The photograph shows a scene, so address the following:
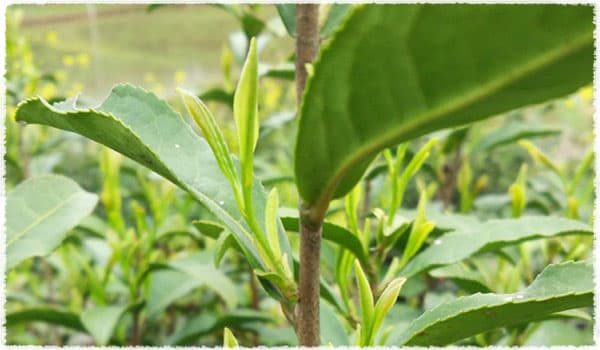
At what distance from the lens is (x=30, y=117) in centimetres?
55

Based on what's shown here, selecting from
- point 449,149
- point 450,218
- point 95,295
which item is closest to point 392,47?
point 450,218

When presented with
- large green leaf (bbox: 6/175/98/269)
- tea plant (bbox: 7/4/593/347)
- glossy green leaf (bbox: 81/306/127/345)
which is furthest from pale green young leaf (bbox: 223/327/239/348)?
glossy green leaf (bbox: 81/306/127/345)

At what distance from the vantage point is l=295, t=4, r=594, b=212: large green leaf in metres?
0.34

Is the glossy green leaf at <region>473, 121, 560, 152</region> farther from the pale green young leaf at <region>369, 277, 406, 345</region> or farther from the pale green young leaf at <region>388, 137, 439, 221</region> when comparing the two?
the pale green young leaf at <region>369, 277, 406, 345</region>

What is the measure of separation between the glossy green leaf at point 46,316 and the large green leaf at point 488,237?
24.9 inches

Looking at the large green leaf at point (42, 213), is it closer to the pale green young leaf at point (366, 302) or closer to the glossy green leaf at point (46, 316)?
the glossy green leaf at point (46, 316)

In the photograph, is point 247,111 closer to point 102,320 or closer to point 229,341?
point 229,341

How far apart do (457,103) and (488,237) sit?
17.7 inches

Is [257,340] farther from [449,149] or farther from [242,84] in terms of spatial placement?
[242,84]

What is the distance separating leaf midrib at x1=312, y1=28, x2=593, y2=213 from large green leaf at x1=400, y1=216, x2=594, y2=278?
351mm

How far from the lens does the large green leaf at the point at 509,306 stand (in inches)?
21.5

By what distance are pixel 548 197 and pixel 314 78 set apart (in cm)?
131

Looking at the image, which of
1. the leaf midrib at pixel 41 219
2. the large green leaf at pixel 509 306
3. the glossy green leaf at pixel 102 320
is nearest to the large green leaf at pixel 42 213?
the leaf midrib at pixel 41 219

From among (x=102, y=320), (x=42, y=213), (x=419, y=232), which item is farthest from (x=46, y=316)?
(x=419, y=232)
